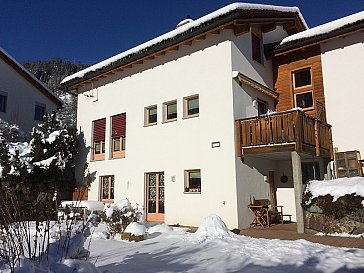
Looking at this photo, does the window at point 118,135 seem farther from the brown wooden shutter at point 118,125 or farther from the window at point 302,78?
the window at point 302,78

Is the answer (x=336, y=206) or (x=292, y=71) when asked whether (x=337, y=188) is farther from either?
(x=292, y=71)

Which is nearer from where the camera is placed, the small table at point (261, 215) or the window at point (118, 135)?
the small table at point (261, 215)

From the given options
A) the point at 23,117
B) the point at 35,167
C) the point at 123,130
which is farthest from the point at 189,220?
the point at 23,117

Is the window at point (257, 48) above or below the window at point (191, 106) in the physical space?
above

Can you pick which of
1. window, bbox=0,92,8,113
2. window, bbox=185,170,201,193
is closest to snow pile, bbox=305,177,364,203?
window, bbox=185,170,201,193

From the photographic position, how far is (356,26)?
1270 cm

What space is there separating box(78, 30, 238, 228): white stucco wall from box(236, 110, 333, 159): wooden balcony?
22.1 inches

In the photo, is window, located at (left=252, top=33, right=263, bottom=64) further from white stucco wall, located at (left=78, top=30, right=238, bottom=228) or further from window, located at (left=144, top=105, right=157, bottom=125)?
window, located at (left=144, top=105, right=157, bottom=125)

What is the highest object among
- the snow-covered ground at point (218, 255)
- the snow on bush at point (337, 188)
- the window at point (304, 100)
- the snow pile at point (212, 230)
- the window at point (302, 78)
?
the window at point (302, 78)

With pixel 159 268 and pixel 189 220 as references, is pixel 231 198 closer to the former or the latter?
pixel 189 220

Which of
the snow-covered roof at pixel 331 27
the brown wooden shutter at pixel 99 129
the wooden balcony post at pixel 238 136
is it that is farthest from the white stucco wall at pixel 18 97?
the snow-covered roof at pixel 331 27

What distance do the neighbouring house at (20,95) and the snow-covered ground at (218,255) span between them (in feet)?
54.7

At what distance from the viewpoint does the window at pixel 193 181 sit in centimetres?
1303

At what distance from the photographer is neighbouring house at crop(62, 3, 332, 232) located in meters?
11.9
